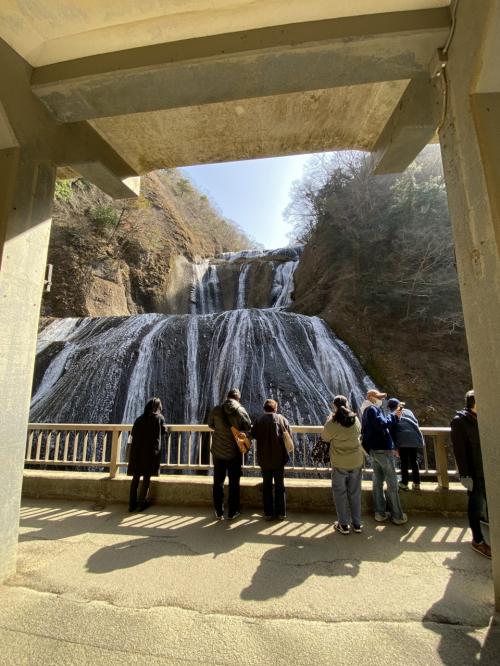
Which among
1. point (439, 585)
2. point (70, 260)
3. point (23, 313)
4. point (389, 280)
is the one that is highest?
point (70, 260)

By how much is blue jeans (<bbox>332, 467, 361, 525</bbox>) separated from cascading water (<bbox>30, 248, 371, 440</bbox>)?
5797mm

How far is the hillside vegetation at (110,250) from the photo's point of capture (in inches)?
846

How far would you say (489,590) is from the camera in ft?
9.48

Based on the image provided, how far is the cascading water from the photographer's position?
10.7 m

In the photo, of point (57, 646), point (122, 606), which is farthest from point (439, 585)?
point (57, 646)

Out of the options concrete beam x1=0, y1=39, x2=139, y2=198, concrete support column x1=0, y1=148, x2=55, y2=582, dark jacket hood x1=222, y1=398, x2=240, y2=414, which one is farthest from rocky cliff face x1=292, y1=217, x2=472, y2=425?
concrete support column x1=0, y1=148, x2=55, y2=582

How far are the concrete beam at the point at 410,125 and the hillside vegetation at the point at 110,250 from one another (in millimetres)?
20192

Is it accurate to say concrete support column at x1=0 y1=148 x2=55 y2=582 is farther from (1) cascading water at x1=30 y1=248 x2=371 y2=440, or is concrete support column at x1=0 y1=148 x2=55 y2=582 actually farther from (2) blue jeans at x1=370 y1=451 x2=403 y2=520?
(1) cascading water at x1=30 y1=248 x2=371 y2=440

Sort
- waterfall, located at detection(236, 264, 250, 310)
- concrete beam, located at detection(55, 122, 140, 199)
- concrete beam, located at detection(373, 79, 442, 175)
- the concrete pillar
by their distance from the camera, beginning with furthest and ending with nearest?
waterfall, located at detection(236, 264, 250, 310)
concrete beam, located at detection(55, 122, 140, 199)
concrete beam, located at detection(373, 79, 442, 175)
the concrete pillar

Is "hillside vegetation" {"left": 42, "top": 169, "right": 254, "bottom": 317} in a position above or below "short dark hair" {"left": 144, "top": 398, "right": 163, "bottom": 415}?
above

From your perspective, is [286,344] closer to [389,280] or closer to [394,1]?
[389,280]

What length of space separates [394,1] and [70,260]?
23.5 metres

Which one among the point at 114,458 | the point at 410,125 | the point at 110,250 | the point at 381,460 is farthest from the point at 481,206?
the point at 110,250

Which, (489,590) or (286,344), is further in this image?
(286,344)
